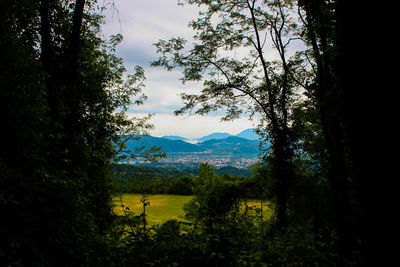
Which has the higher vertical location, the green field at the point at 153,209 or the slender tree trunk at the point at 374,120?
the slender tree trunk at the point at 374,120

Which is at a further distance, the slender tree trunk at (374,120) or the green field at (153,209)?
the green field at (153,209)

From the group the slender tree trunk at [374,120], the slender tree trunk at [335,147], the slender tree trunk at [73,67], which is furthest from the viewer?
the slender tree trunk at [73,67]

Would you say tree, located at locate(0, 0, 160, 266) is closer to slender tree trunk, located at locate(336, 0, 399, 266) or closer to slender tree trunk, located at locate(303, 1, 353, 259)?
slender tree trunk, located at locate(336, 0, 399, 266)

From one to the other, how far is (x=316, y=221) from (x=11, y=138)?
9424 mm

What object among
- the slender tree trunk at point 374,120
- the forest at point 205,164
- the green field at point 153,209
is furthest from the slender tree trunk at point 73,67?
the slender tree trunk at point 374,120

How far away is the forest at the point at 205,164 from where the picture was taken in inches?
44.9

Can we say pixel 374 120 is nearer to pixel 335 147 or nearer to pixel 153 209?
pixel 335 147

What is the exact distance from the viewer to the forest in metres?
1.14

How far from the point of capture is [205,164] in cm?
721

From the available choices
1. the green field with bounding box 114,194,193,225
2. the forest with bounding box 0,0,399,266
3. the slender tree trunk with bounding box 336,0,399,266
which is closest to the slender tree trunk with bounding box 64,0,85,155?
the forest with bounding box 0,0,399,266

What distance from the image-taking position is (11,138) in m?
2.81

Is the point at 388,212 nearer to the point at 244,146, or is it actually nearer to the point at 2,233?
the point at 2,233

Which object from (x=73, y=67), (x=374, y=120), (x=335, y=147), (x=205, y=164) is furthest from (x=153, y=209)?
(x=374, y=120)

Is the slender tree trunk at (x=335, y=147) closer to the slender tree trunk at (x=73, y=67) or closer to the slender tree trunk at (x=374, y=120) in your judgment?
the slender tree trunk at (x=374, y=120)
